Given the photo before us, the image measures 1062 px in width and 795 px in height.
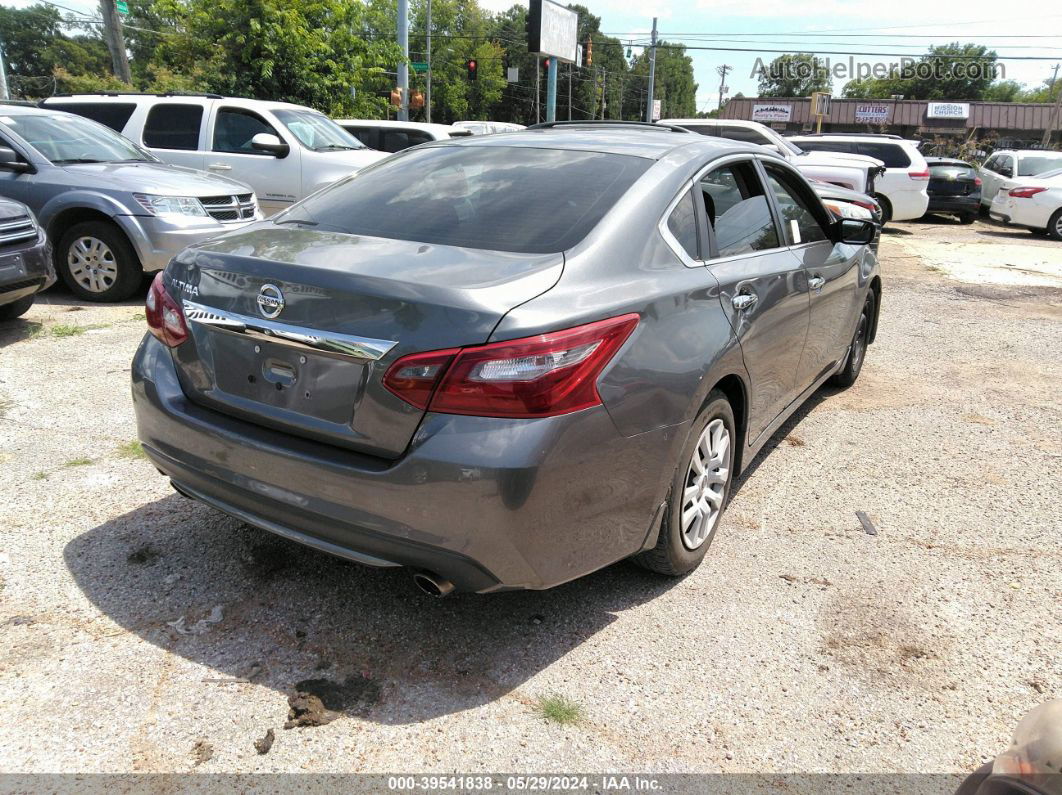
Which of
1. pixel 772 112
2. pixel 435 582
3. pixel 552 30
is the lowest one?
pixel 435 582

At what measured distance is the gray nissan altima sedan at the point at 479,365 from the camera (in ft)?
7.66

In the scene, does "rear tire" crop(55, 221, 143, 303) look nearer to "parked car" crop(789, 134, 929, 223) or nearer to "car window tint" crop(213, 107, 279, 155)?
"car window tint" crop(213, 107, 279, 155)

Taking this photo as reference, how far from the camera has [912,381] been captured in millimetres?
6180

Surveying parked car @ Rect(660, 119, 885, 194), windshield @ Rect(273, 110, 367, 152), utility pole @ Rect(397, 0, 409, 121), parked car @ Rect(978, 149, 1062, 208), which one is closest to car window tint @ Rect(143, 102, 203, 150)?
windshield @ Rect(273, 110, 367, 152)

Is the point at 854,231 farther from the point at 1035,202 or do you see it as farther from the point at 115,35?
the point at 115,35

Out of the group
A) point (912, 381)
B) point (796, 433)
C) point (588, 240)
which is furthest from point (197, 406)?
point (912, 381)

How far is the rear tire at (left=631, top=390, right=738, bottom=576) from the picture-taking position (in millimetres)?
2955

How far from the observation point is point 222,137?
9891 millimetres

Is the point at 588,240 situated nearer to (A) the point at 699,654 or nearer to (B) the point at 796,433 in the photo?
(A) the point at 699,654

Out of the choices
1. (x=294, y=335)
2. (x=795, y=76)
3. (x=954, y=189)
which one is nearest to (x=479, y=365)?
(x=294, y=335)

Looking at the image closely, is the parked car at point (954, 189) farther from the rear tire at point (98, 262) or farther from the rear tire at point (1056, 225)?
the rear tire at point (98, 262)

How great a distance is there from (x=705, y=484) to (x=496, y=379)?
1.26 metres

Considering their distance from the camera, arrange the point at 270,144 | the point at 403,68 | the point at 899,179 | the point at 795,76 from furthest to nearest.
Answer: the point at 795,76 → the point at 403,68 → the point at 899,179 → the point at 270,144

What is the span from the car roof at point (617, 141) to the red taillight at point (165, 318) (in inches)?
59.1
